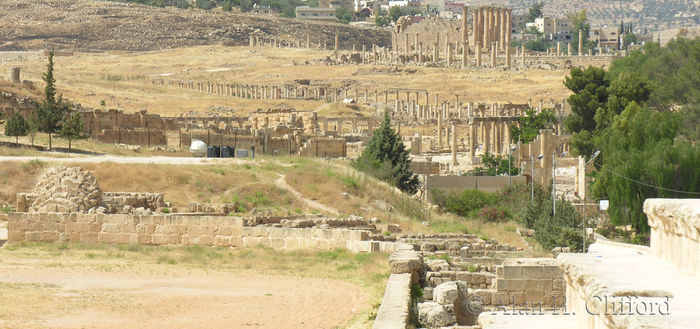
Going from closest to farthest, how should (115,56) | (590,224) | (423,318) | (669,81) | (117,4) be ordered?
(423,318) < (590,224) < (669,81) < (115,56) < (117,4)

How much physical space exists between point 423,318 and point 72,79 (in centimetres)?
7093

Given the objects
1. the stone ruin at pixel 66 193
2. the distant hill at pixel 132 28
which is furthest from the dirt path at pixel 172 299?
the distant hill at pixel 132 28

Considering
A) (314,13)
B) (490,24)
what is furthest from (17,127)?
(314,13)

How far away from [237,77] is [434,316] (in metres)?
99.7

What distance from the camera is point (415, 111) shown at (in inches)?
3086

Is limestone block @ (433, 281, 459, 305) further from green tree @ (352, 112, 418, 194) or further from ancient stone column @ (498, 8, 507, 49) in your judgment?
ancient stone column @ (498, 8, 507, 49)

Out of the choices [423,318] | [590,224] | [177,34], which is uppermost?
[177,34]

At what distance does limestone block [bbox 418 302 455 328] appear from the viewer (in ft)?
36.7

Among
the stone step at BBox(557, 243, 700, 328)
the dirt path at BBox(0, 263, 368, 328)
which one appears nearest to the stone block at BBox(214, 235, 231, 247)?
the dirt path at BBox(0, 263, 368, 328)

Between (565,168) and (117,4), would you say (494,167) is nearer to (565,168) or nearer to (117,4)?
(565,168)

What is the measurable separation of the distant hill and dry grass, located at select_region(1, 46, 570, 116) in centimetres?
1030

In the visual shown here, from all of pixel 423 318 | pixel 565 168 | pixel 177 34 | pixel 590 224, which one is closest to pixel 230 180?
pixel 590 224

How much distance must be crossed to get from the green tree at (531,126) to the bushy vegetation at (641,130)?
15.9 ft

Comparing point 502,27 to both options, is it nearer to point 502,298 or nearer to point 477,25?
point 477,25
